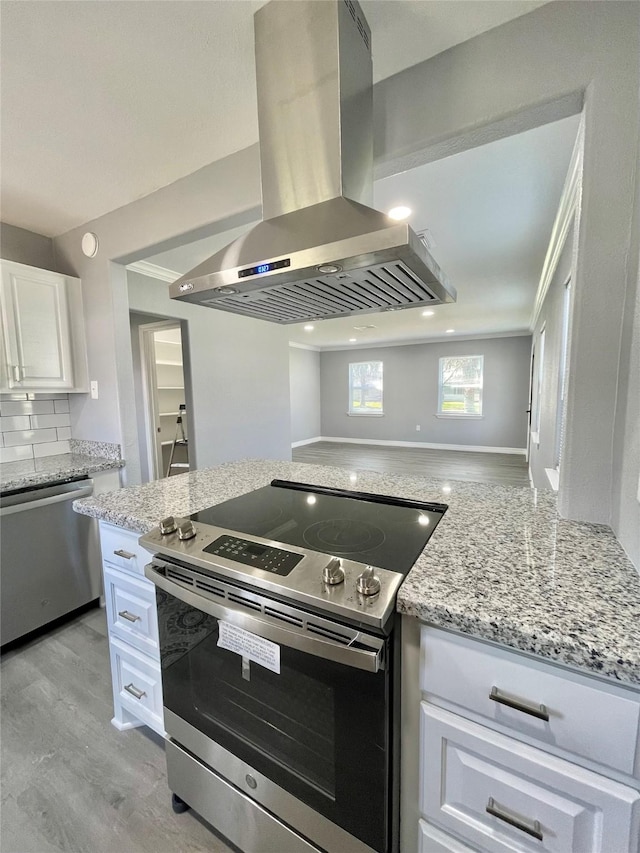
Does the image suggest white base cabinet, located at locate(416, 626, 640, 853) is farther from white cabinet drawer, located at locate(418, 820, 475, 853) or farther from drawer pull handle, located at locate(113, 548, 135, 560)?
drawer pull handle, located at locate(113, 548, 135, 560)

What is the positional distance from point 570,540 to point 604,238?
0.82 meters

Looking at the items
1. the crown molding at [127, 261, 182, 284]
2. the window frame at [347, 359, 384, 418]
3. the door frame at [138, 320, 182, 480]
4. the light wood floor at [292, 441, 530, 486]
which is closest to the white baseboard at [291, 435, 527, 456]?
the light wood floor at [292, 441, 530, 486]

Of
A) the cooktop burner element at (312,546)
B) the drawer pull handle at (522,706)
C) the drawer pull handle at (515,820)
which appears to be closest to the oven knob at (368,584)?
the cooktop burner element at (312,546)

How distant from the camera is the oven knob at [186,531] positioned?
101 centimetres

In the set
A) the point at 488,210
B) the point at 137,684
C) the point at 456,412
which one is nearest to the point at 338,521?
the point at 137,684

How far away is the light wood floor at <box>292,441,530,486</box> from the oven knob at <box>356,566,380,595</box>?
15.7 ft

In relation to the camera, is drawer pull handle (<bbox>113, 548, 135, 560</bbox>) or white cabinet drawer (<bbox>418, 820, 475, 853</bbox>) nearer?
white cabinet drawer (<bbox>418, 820, 475, 853</bbox>)

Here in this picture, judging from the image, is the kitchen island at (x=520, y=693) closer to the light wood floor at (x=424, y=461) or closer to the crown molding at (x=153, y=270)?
the crown molding at (x=153, y=270)

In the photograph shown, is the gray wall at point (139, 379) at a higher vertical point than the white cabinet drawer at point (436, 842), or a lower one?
higher

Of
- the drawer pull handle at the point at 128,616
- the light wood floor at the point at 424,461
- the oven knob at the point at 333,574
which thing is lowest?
the light wood floor at the point at 424,461

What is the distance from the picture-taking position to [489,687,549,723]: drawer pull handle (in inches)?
25.3

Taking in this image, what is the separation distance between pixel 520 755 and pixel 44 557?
2349 millimetres

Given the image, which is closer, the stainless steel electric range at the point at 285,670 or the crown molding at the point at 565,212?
the stainless steel electric range at the point at 285,670

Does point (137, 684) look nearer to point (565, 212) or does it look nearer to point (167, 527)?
point (167, 527)
